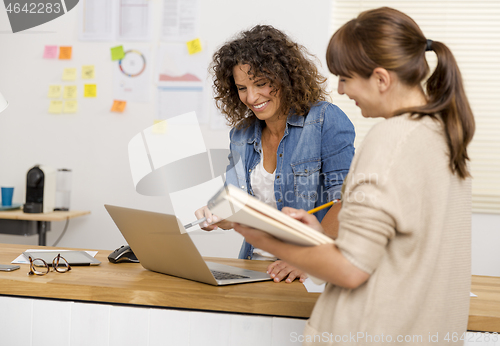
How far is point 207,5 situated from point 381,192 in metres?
2.55

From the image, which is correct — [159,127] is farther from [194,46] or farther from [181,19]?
[181,19]

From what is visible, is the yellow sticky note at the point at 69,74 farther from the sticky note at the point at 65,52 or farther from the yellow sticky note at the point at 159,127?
the yellow sticky note at the point at 159,127

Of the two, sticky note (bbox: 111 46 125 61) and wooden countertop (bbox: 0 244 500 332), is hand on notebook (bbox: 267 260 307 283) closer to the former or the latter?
wooden countertop (bbox: 0 244 500 332)

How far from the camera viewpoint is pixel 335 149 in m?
1.47

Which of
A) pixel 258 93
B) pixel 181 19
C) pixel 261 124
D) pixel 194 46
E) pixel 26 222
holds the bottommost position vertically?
pixel 26 222

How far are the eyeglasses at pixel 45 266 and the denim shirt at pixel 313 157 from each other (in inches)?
24.2

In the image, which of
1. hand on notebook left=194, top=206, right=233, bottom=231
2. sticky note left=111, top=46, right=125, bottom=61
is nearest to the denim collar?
hand on notebook left=194, top=206, right=233, bottom=231

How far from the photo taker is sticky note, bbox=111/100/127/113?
299 centimetres

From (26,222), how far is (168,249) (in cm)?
193

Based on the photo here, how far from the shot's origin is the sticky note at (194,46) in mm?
2908

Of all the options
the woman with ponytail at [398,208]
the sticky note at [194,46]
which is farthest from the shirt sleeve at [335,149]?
the sticky note at [194,46]

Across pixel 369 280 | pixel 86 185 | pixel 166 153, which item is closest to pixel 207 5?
pixel 166 153

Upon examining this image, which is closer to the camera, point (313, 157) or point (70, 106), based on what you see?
point (313, 157)

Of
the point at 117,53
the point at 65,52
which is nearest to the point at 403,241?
the point at 117,53
